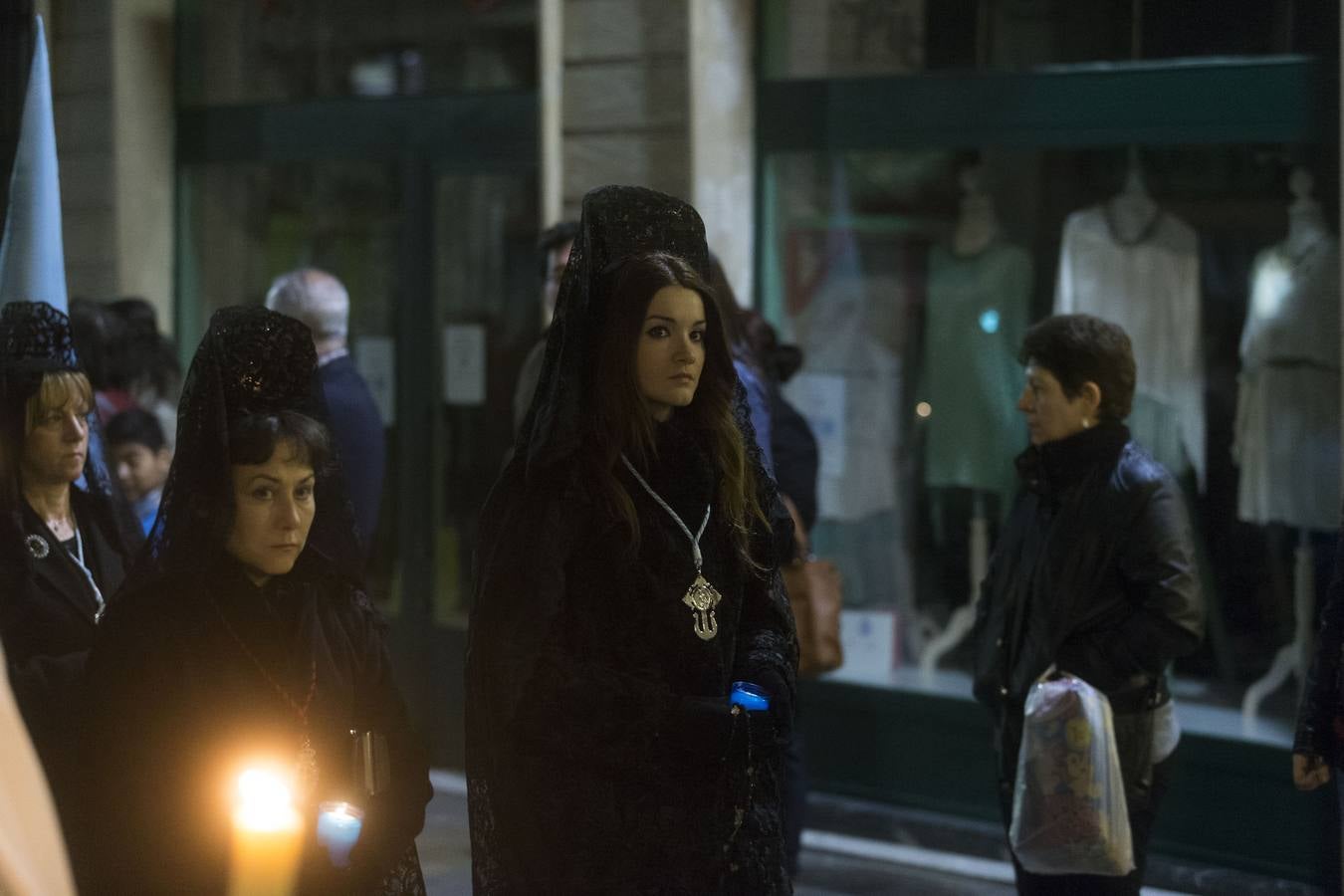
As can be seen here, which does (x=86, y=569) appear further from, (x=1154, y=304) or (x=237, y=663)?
(x=1154, y=304)

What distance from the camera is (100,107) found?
9539 mm

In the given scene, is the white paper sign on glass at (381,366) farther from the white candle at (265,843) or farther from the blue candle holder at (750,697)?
the white candle at (265,843)

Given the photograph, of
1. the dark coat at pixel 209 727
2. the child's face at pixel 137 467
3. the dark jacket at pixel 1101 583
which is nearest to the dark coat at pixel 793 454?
the dark jacket at pixel 1101 583

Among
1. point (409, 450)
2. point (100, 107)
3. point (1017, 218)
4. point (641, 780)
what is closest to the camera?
point (641, 780)

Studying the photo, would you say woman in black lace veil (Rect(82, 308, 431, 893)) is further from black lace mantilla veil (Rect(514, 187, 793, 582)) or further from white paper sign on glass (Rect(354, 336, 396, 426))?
white paper sign on glass (Rect(354, 336, 396, 426))

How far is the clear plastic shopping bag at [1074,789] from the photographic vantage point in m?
4.71

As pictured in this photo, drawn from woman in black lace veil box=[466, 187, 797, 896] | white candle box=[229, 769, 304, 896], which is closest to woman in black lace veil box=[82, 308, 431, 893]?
woman in black lace veil box=[466, 187, 797, 896]

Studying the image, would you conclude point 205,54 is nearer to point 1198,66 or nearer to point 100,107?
point 100,107

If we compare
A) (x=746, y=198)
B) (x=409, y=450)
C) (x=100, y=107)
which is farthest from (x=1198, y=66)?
(x=100, y=107)

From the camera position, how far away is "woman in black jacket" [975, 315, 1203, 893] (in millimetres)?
4848

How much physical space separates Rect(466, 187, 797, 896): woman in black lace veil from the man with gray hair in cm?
248

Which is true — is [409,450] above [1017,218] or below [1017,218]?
below

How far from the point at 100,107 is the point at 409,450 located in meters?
2.40

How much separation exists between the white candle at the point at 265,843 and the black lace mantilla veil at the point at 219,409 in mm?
1335
